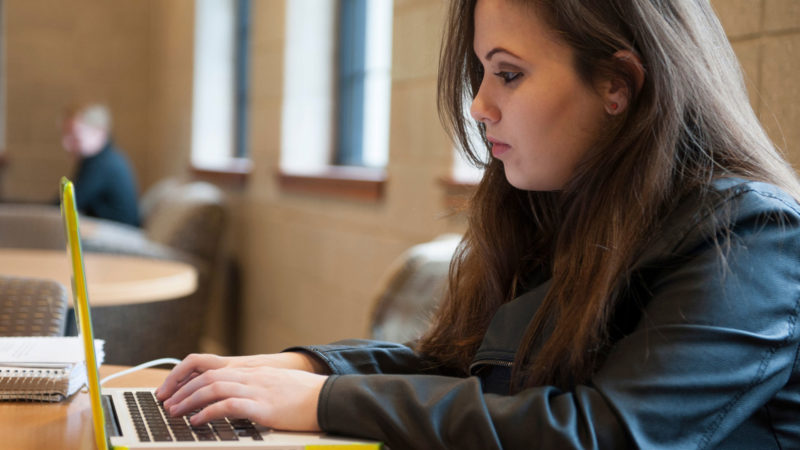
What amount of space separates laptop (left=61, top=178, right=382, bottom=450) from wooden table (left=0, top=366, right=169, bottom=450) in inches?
1.9

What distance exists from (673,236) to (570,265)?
0.13 metres

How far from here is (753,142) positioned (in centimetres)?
102

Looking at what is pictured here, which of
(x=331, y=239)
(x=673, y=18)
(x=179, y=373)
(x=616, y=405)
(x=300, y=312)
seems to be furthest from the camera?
(x=300, y=312)

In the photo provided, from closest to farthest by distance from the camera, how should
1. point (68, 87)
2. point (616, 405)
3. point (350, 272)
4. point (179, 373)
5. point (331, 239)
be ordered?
point (616, 405) → point (179, 373) → point (350, 272) → point (331, 239) → point (68, 87)

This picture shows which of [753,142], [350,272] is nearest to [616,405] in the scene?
[753,142]

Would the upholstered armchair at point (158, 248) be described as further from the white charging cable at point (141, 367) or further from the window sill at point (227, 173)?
the white charging cable at point (141, 367)

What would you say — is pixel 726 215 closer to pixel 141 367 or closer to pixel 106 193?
pixel 141 367

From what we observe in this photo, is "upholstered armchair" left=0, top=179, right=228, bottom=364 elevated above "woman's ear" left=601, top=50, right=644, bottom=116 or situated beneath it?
situated beneath

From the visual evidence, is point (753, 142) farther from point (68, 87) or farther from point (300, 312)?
Answer: point (68, 87)

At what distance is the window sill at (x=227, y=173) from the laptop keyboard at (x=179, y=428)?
384 cm

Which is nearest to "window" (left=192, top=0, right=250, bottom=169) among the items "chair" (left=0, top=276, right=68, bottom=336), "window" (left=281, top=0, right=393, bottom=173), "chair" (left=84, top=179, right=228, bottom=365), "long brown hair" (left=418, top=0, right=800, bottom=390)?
"chair" (left=84, top=179, right=228, bottom=365)

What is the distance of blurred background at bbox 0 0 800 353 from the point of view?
270 centimetres

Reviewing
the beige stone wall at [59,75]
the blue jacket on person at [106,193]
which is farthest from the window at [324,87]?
the beige stone wall at [59,75]

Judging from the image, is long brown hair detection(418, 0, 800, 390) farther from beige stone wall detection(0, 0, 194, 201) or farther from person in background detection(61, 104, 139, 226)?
beige stone wall detection(0, 0, 194, 201)
